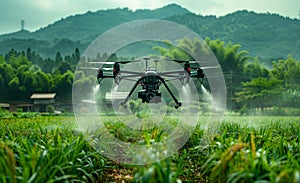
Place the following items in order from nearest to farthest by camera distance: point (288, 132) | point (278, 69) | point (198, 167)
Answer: point (198, 167) → point (288, 132) → point (278, 69)

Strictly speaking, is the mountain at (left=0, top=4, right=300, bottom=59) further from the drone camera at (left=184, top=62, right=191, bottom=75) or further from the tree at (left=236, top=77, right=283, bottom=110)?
the drone camera at (left=184, top=62, right=191, bottom=75)

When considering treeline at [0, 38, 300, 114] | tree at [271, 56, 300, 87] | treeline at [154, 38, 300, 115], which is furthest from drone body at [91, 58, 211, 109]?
tree at [271, 56, 300, 87]

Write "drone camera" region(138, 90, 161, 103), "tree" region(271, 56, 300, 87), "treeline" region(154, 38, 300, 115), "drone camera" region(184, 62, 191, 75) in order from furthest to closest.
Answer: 1. "tree" region(271, 56, 300, 87)
2. "treeline" region(154, 38, 300, 115)
3. "drone camera" region(184, 62, 191, 75)
4. "drone camera" region(138, 90, 161, 103)

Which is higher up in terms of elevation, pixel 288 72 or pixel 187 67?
pixel 288 72

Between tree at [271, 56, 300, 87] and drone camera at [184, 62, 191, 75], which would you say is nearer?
drone camera at [184, 62, 191, 75]

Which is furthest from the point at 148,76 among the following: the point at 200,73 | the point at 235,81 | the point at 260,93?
the point at 235,81

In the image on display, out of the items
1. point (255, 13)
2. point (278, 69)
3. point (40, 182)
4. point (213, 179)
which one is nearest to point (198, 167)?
point (213, 179)

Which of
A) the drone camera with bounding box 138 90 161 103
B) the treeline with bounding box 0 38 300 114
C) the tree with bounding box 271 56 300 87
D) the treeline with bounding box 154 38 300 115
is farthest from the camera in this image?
the tree with bounding box 271 56 300 87

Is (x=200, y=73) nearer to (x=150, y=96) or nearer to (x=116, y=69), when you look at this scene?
(x=150, y=96)

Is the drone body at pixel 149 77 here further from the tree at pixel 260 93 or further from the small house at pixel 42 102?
the small house at pixel 42 102

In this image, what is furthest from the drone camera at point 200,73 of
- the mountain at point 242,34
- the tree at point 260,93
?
the mountain at point 242,34

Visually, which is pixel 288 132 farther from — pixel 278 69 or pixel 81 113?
pixel 278 69
